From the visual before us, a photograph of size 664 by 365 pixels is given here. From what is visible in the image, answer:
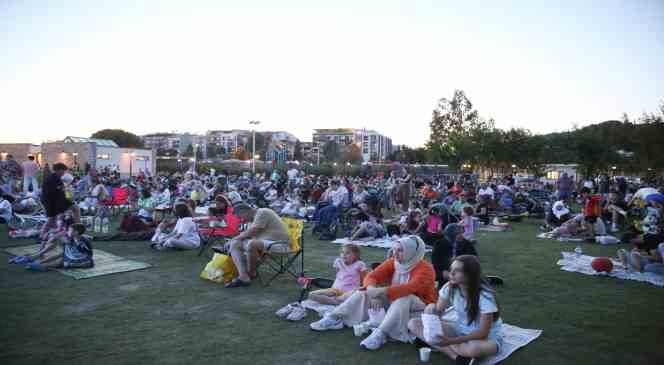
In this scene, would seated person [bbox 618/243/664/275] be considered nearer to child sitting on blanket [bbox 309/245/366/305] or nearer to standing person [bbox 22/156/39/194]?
child sitting on blanket [bbox 309/245/366/305]

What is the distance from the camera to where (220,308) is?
16.1 ft

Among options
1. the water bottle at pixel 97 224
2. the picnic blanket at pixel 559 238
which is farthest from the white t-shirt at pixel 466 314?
the water bottle at pixel 97 224

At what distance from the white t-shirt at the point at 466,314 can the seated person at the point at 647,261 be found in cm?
485

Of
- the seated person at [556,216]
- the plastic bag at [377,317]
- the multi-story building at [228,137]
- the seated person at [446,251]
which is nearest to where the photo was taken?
the plastic bag at [377,317]

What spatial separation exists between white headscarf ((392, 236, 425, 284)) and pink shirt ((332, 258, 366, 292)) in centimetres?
79

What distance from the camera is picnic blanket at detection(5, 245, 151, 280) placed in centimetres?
617

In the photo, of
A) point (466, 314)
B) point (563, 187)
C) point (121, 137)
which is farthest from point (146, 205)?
point (121, 137)

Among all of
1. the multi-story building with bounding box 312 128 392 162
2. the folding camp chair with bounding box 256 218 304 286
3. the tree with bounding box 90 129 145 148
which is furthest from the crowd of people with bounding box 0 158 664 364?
the multi-story building with bounding box 312 128 392 162

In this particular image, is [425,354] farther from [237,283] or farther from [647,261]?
[647,261]

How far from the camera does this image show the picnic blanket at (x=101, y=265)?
6170 mm

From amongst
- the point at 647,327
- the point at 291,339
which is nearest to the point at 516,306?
the point at 647,327

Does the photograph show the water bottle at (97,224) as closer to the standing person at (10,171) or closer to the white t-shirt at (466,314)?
the standing person at (10,171)

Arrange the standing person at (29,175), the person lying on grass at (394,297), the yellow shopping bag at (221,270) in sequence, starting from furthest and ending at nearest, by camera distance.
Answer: the standing person at (29,175) → the yellow shopping bag at (221,270) → the person lying on grass at (394,297)

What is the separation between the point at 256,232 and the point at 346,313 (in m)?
2.17
